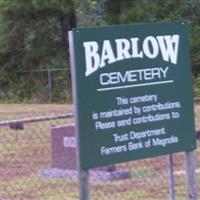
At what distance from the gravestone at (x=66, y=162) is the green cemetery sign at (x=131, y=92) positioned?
15.8ft

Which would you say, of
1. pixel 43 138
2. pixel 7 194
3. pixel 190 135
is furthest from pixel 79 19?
pixel 190 135

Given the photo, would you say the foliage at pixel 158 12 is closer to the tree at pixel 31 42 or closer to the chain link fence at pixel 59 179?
the tree at pixel 31 42

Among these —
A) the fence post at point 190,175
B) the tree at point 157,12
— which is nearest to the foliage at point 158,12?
the tree at point 157,12

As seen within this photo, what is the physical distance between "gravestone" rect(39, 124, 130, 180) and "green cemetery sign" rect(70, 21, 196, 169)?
4.82 metres

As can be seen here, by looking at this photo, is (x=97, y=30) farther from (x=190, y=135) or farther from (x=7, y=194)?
(x=7, y=194)

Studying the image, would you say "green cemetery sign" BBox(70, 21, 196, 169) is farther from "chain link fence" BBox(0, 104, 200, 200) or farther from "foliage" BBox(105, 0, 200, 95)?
"foliage" BBox(105, 0, 200, 95)

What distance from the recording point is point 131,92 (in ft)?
22.6

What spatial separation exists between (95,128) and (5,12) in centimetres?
2437

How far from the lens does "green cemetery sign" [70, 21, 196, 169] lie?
6613mm

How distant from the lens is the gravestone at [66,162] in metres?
12.2

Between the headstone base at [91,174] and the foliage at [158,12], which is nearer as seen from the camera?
the headstone base at [91,174]

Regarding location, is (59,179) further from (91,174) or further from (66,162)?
(91,174)

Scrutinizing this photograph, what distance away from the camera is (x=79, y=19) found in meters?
31.9

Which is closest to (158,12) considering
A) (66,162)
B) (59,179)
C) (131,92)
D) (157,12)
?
(157,12)
